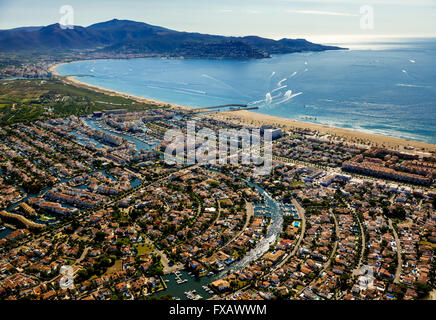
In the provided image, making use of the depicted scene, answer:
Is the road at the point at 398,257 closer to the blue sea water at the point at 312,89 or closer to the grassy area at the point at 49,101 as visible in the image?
the blue sea water at the point at 312,89

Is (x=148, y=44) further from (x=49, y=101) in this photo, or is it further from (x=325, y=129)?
(x=325, y=129)

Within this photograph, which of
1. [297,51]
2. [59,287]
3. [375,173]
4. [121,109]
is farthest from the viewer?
[297,51]

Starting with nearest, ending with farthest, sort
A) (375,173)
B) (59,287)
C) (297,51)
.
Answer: (59,287)
(375,173)
(297,51)

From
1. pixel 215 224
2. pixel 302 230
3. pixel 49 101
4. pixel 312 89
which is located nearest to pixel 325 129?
pixel 302 230

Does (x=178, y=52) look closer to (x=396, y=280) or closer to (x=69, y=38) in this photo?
(x=69, y=38)

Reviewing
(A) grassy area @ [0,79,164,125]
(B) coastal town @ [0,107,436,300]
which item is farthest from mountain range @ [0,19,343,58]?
(B) coastal town @ [0,107,436,300]

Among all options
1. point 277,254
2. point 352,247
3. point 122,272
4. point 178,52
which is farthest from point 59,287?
point 178,52

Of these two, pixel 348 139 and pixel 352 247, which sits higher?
pixel 348 139
